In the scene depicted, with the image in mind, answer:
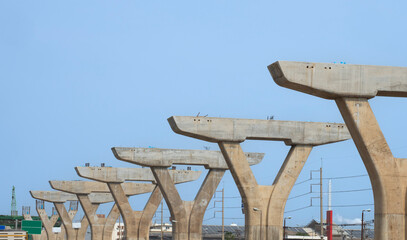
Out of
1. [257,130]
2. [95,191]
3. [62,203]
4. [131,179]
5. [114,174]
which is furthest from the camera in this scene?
[62,203]

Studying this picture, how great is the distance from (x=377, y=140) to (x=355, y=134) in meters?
0.79

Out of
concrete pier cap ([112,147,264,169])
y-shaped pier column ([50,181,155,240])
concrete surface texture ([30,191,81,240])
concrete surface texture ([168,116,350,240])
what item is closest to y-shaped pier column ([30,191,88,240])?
concrete surface texture ([30,191,81,240])

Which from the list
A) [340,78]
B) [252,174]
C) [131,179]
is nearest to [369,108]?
[340,78]

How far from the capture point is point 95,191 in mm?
81438

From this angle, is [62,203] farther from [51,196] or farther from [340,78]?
[340,78]

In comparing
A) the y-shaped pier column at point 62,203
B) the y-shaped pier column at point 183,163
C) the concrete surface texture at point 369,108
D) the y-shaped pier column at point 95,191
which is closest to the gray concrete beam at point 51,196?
the y-shaped pier column at point 62,203

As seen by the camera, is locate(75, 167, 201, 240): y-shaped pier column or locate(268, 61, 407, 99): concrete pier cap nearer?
locate(268, 61, 407, 99): concrete pier cap

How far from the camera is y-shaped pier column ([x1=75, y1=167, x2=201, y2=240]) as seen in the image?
218 feet

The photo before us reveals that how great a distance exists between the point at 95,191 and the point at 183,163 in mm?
26701

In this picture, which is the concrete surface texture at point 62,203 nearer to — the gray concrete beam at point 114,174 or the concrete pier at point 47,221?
the concrete pier at point 47,221

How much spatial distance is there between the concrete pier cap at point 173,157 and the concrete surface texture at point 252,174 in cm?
1140

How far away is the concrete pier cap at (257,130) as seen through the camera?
43.4 m

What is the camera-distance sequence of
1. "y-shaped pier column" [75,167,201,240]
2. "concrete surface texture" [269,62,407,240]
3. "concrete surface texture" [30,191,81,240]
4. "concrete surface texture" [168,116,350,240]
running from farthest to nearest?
"concrete surface texture" [30,191,81,240]
"y-shaped pier column" [75,167,201,240]
"concrete surface texture" [168,116,350,240]
"concrete surface texture" [269,62,407,240]

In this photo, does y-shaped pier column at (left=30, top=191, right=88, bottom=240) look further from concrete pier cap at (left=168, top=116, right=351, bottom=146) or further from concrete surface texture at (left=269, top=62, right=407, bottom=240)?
concrete surface texture at (left=269, top=62, right=407, bottom=240)
